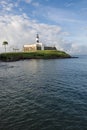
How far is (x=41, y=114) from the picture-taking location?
25922 mm

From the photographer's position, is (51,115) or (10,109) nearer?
(51,115)

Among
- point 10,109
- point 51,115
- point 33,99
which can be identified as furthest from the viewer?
point 33,99

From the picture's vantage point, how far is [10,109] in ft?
91.6

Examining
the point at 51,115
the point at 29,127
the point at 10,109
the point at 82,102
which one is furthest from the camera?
the point at 82,102

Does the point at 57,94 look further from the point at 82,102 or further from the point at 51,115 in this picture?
the point at 51,115

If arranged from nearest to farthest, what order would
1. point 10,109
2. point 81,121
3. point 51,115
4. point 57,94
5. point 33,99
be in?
point 81,121 → point 51,115 → point 10,109 → point 33,99 → point 57,94

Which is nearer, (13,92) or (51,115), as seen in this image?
(51,115)

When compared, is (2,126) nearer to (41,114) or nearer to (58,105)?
(41,114)

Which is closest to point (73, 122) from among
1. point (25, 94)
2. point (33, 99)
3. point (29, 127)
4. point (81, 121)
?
point (81, 121)

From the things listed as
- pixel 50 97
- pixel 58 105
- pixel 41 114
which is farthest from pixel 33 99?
pixel 41 114

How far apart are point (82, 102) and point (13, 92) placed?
14750 mm

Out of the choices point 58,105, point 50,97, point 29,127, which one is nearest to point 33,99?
point 50,97

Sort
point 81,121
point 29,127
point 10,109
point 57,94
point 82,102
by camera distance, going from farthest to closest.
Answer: point 57,94
point 82,102
point 10,109
point 81,121
point 29,127

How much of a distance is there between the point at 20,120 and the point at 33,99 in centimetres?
955
